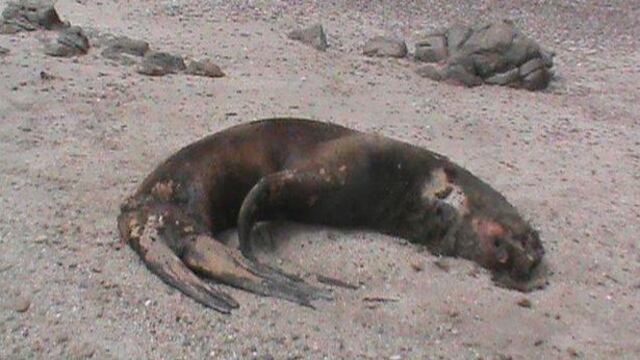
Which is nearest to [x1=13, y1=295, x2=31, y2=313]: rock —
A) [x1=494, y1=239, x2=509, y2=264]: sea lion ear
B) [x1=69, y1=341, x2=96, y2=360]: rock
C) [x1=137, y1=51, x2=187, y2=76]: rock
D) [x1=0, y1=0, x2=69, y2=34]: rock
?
[x1=69, y1=341, x2=96, y2=360]: rock

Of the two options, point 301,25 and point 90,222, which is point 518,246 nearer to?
point 90,222

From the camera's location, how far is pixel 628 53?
8219 mm

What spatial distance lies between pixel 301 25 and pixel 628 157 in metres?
3.21

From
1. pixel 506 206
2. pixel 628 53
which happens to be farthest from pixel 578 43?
pixel 506 206

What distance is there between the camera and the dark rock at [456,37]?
7.23 metres

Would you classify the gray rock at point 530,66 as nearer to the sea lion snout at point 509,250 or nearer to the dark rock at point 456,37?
the dark rock at point 456,37

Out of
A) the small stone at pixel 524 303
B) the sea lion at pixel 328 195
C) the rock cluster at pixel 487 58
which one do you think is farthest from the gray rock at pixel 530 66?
the small stone at pixel 524 303

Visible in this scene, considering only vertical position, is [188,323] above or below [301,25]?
above

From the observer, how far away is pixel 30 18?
6680 millimetres

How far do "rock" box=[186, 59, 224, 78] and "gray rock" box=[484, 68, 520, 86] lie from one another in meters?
1.91

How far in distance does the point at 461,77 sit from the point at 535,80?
1.73 ft

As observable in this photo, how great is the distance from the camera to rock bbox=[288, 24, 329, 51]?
23.4 ft

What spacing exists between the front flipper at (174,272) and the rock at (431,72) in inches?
141

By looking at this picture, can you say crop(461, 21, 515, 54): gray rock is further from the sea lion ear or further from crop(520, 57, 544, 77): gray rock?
the sea lion ear
